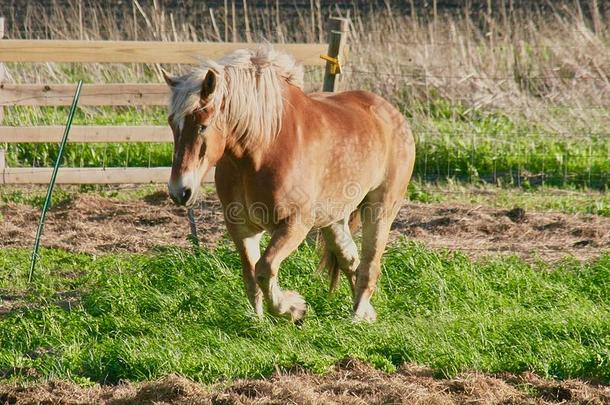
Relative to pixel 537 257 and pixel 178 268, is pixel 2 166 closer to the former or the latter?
pixel 178 268

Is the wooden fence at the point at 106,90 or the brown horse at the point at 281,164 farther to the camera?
the wooden fence at the point at 106,90

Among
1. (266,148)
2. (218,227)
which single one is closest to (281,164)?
(266,148)

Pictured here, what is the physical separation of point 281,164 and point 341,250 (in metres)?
1.16

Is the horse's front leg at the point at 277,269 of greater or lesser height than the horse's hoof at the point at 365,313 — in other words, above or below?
above

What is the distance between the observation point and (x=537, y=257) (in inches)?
328

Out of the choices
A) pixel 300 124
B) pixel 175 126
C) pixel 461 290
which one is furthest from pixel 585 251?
pixel 175 126

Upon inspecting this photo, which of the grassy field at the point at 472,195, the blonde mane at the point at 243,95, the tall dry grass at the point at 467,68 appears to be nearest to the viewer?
the blonde mane at the point at 243,95

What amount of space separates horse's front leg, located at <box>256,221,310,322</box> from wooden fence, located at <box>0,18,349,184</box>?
2.74 m

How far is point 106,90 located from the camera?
33.5 ft

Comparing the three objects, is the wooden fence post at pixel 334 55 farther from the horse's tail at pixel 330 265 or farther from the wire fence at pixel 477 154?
the wire fence at pixel 477 154

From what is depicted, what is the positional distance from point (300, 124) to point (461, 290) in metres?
1.73

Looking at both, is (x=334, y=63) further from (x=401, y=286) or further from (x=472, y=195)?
(x=472, y=195)

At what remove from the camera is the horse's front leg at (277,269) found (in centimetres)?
635

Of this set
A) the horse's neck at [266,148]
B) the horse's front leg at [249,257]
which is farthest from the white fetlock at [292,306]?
the horse's neck at [266,148]
